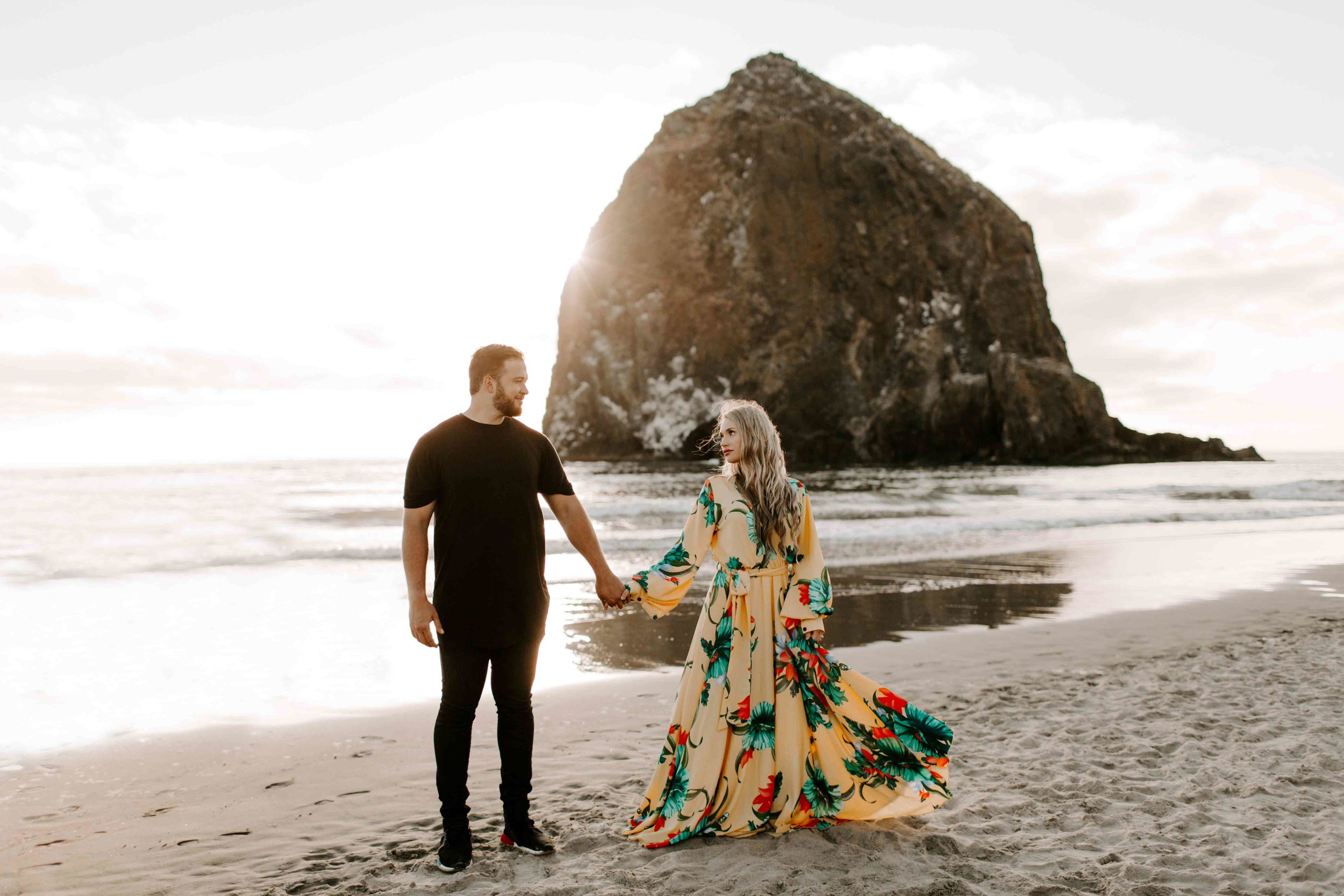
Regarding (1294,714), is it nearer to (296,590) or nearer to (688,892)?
(688,892)

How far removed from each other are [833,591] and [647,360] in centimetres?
5604

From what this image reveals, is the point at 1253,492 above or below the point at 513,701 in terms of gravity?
above

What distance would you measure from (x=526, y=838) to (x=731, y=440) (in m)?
1.81

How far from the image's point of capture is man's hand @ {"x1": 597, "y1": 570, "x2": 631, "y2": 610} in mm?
3830

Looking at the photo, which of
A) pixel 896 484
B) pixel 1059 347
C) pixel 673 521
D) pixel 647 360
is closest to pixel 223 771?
pixel 673 521

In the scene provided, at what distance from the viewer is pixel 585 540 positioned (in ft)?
12.5

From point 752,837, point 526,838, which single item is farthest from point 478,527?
point 752,837

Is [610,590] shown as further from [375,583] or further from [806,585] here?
[375,583]

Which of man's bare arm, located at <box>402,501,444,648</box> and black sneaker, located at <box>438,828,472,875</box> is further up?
man's bare arm, located at <box>402,501,444,648</box>

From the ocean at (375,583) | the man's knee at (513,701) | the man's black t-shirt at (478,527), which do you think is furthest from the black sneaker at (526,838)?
the ocean at (375,583)

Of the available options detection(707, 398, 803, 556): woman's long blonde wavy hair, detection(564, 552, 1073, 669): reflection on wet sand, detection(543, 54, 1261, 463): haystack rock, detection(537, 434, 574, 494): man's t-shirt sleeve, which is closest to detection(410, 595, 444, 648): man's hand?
detection(537, 434, 574, 494): man's t-shirt sleeve

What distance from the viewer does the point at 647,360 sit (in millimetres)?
66125

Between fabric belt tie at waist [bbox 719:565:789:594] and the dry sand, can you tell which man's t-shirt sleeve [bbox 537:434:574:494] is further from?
the dry sand

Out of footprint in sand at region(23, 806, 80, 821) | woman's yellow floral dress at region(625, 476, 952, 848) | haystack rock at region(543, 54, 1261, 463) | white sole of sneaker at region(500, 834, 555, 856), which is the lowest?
footprint in sand at region(23, 806, 80, 821)
